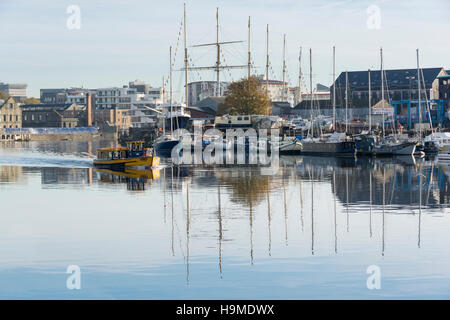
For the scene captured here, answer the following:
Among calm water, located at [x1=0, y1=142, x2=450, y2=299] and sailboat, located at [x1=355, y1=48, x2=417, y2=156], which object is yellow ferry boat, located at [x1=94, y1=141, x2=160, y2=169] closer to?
calm water, located at [x1=0, y1=142, x2=450, y2=299]

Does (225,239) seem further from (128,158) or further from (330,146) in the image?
(330,146)

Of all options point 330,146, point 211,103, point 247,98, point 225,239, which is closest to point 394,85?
point 211,103

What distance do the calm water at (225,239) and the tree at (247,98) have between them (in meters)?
70.1

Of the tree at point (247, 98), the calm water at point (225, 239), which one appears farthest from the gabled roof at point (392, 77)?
the calm water at point (225, 239)

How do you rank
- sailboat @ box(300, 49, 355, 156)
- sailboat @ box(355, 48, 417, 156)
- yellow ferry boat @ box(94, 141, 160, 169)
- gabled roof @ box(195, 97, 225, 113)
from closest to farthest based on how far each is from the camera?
yellow ferry boat @ box(94, 141, 160, 169) < sailboat @ box(355, 48, 417, 156) < sailboat @ box(300, 49, 355, 156) < gabled roof @ box(195, 97, 225, 113)

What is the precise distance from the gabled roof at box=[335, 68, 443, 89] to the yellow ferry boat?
9028cm

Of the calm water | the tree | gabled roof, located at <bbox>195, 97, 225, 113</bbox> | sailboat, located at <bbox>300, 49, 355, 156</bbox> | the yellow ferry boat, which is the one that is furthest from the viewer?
gabled roof, located at <bbox>195, 97, 225, 113</bbox>

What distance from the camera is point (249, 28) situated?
11256 centimetres

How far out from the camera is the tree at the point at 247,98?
116544mm

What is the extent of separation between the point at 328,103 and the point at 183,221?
4524 inches

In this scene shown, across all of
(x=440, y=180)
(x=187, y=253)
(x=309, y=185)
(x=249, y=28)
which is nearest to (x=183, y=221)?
(x=187, y=253)

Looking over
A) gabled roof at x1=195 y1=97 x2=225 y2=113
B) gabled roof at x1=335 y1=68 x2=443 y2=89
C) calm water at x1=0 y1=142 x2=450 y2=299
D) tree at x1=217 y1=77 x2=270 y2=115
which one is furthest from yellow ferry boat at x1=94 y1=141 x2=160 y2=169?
gabled roof at x1=335 y1=68 x2=443 y2=89

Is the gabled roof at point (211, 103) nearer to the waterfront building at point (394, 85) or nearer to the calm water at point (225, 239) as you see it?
the waterfront building at point (394, 85)

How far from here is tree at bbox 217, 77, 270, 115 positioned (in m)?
117
